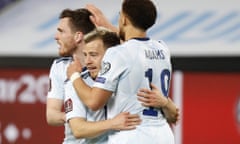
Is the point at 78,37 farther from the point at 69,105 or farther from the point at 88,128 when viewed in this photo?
the point at 88,128

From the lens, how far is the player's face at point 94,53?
5008mm

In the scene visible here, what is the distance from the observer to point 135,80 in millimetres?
4859

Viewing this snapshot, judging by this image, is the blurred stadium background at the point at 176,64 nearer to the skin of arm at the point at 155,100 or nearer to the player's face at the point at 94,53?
the skin of arm at the point at 155,100

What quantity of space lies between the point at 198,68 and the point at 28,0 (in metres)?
3.13

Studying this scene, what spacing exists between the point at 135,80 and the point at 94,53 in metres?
0.30

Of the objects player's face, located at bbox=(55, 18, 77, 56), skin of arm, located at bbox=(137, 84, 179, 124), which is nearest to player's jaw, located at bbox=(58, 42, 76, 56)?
player's face, located at bbox=(55, 18, 77, 56)

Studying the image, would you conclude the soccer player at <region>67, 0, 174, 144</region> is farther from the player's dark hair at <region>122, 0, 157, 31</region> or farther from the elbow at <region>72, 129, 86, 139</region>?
the elbow at <region>72, 129, 86, 139</region>

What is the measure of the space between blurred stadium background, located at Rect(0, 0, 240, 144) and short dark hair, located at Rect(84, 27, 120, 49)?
11.6 ft

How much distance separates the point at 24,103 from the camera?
9516 mm

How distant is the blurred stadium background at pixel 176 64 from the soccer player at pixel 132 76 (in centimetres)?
360

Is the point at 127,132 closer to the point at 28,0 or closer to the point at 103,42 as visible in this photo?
the point at 103,42

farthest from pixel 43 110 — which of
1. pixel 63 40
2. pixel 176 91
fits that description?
pixel 63 40

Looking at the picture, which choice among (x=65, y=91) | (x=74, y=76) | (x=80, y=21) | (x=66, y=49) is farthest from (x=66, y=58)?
(x=74, y=76)

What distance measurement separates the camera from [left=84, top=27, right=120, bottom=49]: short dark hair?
5.03 m
